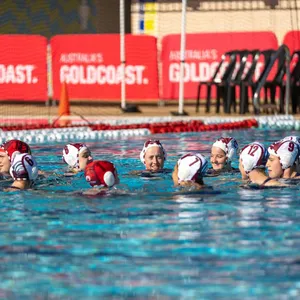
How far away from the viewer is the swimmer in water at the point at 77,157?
1100 cm

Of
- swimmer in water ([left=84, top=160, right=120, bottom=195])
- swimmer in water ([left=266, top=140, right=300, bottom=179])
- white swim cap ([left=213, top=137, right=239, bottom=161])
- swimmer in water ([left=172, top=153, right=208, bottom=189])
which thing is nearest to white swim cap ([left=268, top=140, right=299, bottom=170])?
swimmer in water ([left=266, top=140, right=300, bottom=179])

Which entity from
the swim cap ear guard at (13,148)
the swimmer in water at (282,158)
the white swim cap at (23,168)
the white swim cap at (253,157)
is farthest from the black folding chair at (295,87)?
the white swim cap at (23,168)

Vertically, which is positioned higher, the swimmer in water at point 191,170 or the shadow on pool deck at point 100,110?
the shadow on pool deck at point 100,110

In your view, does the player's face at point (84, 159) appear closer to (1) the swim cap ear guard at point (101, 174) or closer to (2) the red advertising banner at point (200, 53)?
(1) the swim cap ear guard at point (101, 174)

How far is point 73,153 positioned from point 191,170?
227 cm

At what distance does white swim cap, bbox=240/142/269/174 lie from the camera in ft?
31.7

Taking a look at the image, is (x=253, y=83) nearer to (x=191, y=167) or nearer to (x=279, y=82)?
(x=279, y=82)

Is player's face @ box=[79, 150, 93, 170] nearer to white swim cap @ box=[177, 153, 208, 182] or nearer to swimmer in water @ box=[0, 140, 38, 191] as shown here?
swimmer in water @ box=[0, 140, 38, 191]

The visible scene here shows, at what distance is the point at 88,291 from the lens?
5895 millimetres

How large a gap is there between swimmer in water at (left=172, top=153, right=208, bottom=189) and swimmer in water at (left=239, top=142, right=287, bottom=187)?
0.53 meters

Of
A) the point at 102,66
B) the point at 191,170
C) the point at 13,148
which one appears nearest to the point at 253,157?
the point at 191,170

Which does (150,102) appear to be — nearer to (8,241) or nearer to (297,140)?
(297,140)

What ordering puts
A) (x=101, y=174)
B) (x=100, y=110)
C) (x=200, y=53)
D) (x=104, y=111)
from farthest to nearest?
(x=200, y=53) → (x=100, y=110) → (x=104, y=111) → (x=101, y=174)

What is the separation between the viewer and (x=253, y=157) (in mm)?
9688
